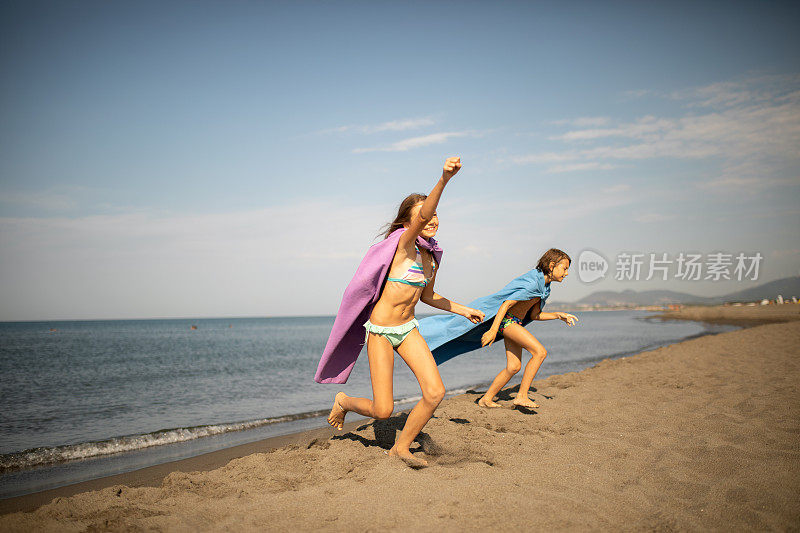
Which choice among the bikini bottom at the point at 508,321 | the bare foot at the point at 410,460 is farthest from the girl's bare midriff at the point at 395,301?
the bikini bottom at the point at 508,321

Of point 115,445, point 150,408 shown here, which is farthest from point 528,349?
point 150,408

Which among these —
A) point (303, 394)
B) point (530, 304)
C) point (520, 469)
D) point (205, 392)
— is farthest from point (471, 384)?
point (520, 469)

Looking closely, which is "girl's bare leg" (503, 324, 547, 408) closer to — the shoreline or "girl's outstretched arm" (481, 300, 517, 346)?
"girl's outstretched arm" (481, 300, 517, 346)

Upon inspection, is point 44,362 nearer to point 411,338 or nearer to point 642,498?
point 411,338

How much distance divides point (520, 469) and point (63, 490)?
4.42 metres

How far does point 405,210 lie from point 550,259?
294 cm

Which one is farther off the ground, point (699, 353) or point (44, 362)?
point (699, 353)

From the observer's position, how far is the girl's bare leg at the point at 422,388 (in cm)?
395

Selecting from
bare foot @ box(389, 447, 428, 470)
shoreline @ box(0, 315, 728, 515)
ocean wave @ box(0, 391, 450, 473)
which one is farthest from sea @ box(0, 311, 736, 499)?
bare foot @ box(389, 447, 428, 470)

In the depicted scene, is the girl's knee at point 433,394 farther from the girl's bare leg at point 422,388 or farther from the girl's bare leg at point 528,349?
the girl's bare leg at point 528,349

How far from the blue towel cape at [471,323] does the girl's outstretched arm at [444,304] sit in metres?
1.31

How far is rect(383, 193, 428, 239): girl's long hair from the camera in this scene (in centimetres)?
429

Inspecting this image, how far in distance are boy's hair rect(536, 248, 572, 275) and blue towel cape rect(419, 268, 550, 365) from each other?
0.09 meters

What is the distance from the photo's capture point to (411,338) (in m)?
4.19
